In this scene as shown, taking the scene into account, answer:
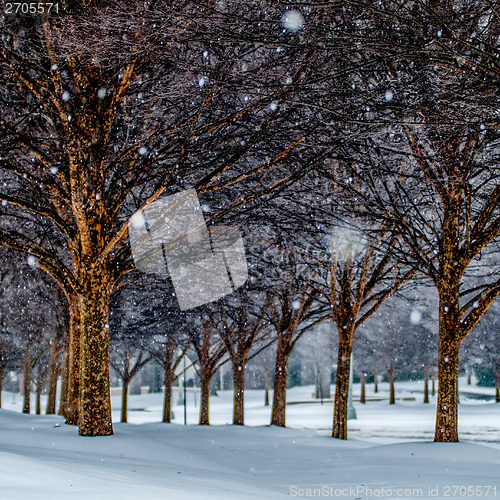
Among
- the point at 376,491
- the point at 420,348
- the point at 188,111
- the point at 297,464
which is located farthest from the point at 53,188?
the point at 420,348

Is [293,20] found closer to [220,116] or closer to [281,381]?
[220,116]

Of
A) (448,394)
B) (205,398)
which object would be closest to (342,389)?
(448,394)

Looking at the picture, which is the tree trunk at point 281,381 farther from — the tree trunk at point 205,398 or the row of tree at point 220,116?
the row of tree at point 220,116

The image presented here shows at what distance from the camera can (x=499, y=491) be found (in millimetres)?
5398

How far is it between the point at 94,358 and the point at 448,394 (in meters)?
5.81

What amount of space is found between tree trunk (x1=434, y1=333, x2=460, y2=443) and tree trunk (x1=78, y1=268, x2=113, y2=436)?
5.45 meters

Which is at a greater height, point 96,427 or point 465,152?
point 465,152

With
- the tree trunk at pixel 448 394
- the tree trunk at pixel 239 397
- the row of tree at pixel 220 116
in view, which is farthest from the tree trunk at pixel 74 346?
the tree trunk at pixel 239 397

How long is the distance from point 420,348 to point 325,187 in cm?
2796

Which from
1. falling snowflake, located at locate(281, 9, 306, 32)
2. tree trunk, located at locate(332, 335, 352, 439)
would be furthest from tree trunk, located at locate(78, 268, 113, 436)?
tree trunk, located at locate(332, 335, 352, 439)

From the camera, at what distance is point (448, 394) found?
885 cm

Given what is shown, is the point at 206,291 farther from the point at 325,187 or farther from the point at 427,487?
the point at 427,487

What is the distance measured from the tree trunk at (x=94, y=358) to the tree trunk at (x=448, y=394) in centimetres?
545

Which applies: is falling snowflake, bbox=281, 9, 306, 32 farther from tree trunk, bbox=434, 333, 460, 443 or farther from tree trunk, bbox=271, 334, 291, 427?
tree trunk, bbox=271, 334, 291, 427
